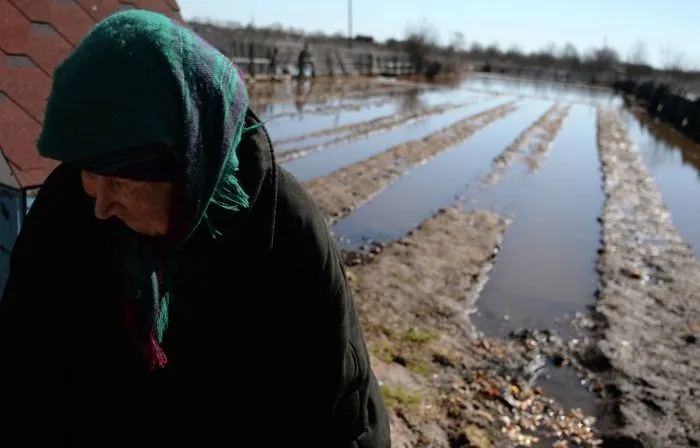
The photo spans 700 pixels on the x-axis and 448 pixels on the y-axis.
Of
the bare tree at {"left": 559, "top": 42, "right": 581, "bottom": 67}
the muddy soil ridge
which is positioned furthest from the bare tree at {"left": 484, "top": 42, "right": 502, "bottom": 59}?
the muddy soil ridge

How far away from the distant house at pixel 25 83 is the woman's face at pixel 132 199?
3.31ft

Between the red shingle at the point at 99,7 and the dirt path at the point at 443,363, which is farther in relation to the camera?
the dirt path at the point at 443,363

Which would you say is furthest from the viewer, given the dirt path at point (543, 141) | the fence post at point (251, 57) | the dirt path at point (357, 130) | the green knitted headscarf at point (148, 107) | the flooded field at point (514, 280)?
the fence post at point (251, 57)

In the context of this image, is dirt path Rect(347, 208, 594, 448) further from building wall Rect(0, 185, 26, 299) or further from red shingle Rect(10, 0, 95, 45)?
red shingle Rect(10, 0, 95, 45)

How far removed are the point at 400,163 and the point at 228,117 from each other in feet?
39.6

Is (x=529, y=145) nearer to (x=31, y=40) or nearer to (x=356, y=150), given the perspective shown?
(x=356, y=150)

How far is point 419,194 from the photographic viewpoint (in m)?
10.8

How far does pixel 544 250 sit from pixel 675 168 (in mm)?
10767

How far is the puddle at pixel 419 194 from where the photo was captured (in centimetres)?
842

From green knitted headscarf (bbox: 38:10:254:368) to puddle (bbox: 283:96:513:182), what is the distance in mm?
9489

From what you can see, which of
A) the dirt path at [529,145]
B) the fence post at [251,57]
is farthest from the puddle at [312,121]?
the fence post at [251,57]

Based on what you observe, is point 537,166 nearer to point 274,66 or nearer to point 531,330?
point 531,330

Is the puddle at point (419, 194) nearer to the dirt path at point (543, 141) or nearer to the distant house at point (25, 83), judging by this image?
the dirt path at point (543, 141)

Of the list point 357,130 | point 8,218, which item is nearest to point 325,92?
point 357,130
